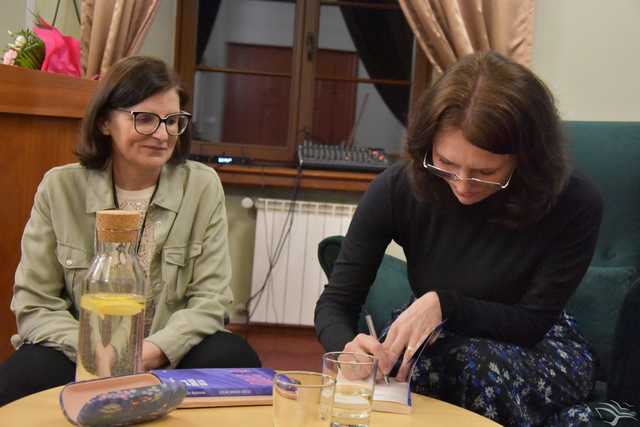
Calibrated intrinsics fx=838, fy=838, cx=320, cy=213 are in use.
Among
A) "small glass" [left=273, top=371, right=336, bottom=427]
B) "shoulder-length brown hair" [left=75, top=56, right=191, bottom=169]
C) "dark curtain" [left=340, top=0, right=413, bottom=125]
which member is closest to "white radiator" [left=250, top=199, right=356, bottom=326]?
"dark curtain" [left=340, top=0, right=413, bottom=125]

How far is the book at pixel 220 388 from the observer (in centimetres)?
126

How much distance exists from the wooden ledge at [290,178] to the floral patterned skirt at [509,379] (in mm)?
2002

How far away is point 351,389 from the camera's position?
1177mm

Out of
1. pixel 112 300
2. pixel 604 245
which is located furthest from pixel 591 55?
pixel 112 300

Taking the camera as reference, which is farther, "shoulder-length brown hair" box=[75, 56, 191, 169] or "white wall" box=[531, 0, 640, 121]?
"white wall" box=[531, 0, 640, 121]

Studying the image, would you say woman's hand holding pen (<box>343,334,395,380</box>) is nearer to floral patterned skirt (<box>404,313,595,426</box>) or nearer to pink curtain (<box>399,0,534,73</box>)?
floral patterned skirt (<box>404,313,595,426</box>)

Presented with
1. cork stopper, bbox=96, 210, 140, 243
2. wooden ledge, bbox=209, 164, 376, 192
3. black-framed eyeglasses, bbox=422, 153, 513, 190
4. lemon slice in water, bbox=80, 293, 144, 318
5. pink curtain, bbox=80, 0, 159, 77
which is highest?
pink curtain, bbox=80, 0, 159, 77

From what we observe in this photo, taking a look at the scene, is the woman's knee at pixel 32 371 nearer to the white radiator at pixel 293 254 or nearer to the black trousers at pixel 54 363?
the black trousers at pixel 54 363

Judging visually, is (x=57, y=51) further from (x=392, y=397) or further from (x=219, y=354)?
(x=392, y=397)

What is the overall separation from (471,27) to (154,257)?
2059 mm

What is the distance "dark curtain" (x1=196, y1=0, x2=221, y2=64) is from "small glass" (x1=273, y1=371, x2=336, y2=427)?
9.65ft

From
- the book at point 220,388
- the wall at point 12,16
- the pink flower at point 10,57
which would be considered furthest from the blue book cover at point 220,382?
the wall at point 12,16

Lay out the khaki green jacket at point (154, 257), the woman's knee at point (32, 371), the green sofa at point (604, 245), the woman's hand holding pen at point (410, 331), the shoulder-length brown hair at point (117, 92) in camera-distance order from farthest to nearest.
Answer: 1. the green sofa at point (604, 245)
2. the shoulder-length brown hair at point (117, 92)
3. the khaki green jacket at point (154, 257)
4. the woman's knee at point (32, 371)
5. the woman's hand holding pen at point (410, 331)

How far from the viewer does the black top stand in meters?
1.65
